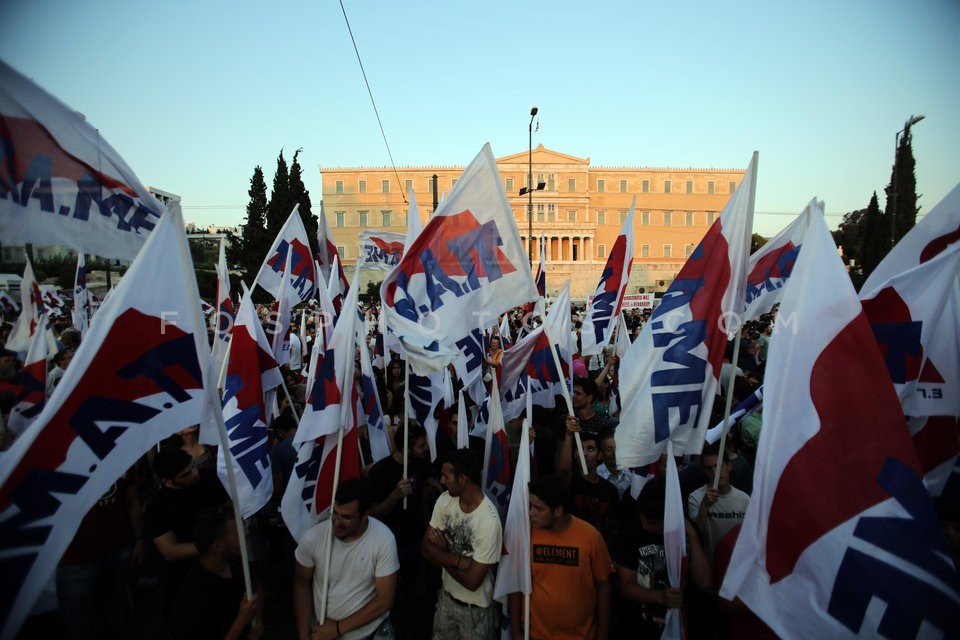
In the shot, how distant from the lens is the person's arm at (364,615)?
9.13ft

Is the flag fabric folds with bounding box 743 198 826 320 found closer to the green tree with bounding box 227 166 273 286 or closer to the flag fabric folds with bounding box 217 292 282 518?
the flag fabric folds with bounding box 217 292 282 518

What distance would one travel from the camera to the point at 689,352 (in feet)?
10.7

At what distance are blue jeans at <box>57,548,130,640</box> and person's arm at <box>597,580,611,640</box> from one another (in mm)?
2995

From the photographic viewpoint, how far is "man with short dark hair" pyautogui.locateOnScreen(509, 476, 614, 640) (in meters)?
2.79

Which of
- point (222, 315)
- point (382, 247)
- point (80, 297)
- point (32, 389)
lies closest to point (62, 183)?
point (32, 389)

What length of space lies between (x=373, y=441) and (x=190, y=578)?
201 cm

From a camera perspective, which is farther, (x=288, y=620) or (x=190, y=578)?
(x=288, y=620)

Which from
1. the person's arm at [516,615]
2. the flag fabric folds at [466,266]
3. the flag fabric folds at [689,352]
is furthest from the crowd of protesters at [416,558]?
the flag fabric folds at [466,266]

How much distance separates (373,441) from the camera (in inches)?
179

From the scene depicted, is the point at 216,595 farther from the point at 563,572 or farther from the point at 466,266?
the point at 466,266

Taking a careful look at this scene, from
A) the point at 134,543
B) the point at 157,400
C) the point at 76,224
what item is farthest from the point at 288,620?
the point at 76,224

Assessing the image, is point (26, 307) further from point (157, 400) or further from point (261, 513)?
point (157, 400)

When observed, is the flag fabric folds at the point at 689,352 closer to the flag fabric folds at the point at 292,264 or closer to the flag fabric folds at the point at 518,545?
the flag fabric folds at the point at 518,545

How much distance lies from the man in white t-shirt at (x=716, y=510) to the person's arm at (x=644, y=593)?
456 mm
